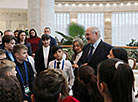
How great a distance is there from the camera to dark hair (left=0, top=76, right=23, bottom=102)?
4.99 feet

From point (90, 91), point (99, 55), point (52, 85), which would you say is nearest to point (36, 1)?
point (99, 55)

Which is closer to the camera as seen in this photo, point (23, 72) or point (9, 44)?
point (23, 72)

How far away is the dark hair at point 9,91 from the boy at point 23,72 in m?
1.90

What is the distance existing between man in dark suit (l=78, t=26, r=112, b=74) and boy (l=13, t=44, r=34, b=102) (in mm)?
1129

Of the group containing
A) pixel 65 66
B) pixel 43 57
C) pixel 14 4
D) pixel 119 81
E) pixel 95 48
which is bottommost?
pixel 65 66

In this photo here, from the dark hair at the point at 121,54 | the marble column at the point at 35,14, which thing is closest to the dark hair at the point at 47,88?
the dark hair at the point at 121,54

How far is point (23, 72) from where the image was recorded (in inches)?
142

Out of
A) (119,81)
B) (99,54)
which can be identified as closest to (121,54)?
(99,54)

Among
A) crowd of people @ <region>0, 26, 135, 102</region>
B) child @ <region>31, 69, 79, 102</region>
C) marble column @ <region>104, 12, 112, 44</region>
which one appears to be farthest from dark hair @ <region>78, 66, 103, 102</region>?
marble column @ <region>104, 12, 112, 44</region>

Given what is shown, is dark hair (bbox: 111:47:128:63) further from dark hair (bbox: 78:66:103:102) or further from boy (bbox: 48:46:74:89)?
boy (bbox: 48:46:74:89)

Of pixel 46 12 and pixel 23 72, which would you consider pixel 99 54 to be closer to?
pixel 23 72

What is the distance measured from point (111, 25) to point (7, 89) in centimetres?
1814

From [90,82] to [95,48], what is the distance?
1.52 metres

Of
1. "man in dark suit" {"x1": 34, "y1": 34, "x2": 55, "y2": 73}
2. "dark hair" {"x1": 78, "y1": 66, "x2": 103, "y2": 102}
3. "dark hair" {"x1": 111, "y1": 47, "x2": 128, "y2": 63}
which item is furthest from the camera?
"man in dark suit" {"x1": 34, "y1": 34, "x2": 55, "y2": 73}
